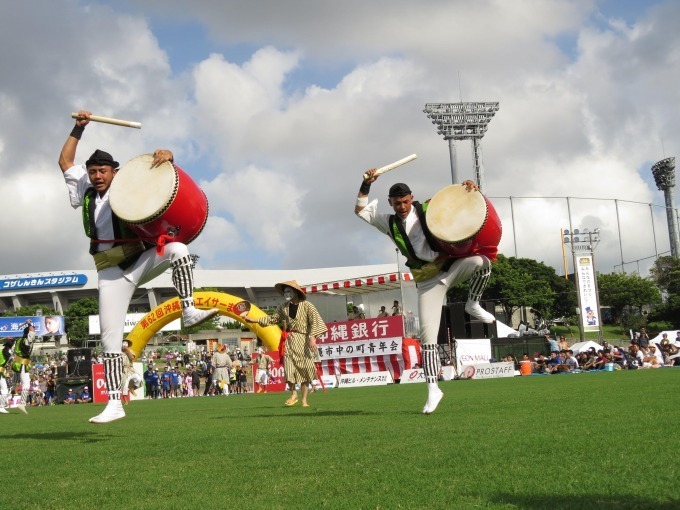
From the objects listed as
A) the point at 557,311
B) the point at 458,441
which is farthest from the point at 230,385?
the point at 557,311

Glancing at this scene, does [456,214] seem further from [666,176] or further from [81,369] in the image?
[666,176]

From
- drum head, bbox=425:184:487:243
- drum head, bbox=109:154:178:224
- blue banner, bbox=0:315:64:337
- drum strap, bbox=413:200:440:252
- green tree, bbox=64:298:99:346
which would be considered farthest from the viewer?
green tree, bbox=64:298:99:346

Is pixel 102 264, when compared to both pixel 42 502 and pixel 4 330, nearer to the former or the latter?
pixel 42 502

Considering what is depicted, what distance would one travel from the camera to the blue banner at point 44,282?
404ft

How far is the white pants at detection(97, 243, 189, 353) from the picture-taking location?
7.68 m

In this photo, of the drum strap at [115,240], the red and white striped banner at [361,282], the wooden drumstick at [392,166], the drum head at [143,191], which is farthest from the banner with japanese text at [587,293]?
the drum head at [143,191]

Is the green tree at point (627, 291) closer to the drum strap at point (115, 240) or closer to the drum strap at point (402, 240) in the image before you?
the drum strap at point (402, 240)

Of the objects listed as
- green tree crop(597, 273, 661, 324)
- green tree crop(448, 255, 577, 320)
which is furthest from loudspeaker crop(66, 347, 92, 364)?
green tree crop(597, 273, 661, 324)

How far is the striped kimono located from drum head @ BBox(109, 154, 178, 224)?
6.89 meters

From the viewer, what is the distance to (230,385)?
36844mm

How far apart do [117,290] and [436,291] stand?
361cm

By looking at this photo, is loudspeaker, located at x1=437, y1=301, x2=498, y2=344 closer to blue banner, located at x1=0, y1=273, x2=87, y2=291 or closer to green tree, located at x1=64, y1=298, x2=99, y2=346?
green tree, located at x1=64, y1=298, x2=99, y2=346

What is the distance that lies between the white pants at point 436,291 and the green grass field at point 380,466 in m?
1.60

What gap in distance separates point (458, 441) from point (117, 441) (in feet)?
11.4
